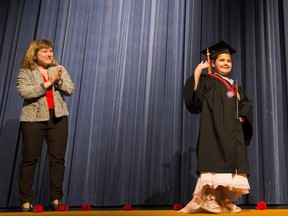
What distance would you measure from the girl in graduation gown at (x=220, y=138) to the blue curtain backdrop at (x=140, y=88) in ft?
4.18

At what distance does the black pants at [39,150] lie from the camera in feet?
10.1

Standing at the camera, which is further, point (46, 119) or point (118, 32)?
point (118, 32)

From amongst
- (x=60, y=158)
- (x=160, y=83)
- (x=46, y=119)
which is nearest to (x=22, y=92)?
(x=46, y=119)

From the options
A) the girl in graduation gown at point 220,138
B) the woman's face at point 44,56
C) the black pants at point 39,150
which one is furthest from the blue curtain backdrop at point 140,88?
the girl in graduation gown at point 220,138

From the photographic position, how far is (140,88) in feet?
14.4

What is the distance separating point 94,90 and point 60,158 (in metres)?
1.39

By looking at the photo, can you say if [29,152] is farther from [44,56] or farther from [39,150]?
[44,56]

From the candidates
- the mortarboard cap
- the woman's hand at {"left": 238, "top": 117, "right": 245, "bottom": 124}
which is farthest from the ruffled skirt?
the mortarboard cap

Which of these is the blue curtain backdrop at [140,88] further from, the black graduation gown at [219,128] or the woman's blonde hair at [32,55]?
the black graduation gown at [219,128]

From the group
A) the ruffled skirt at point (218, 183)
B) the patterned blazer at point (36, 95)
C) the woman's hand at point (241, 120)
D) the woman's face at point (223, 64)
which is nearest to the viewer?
the ruffled skirt at point (218, 183)

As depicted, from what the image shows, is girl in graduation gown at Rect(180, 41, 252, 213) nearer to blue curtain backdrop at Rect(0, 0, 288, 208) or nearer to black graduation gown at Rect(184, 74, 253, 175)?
black graduation gown at Rect(184, 74, 253, 175)

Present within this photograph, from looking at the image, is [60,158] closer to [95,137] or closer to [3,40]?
[95,137]

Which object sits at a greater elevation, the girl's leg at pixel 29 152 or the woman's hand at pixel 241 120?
the woman's hand at pixel 241 120

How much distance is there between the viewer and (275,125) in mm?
4129
